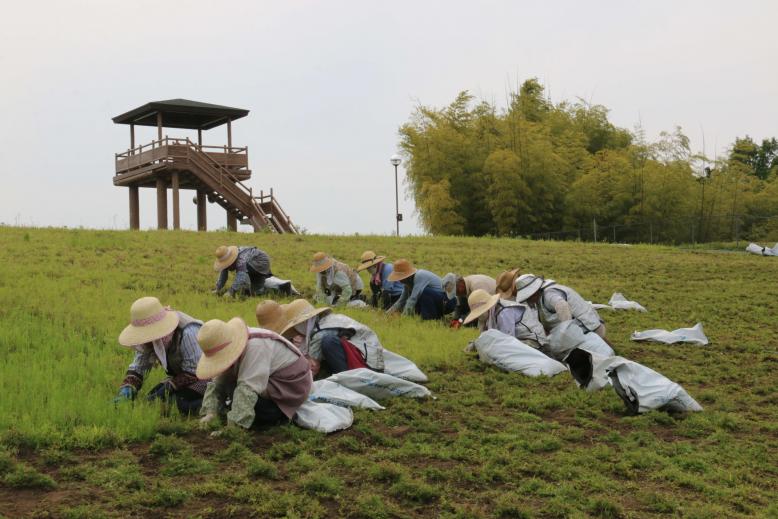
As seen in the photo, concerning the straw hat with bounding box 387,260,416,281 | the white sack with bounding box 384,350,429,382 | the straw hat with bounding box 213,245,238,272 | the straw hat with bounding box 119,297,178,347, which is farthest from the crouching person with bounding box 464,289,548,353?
the straw hat with bounding box 213,245,238,272

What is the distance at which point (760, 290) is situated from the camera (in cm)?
1670

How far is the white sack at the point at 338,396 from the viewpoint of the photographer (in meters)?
6.75

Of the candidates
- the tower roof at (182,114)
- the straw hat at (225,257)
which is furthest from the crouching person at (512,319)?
the tower roof at (182,114)

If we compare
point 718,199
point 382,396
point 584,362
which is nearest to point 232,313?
point 382,396

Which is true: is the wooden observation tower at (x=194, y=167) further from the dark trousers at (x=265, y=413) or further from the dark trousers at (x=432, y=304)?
the dark trousers at (x=265, y=413)

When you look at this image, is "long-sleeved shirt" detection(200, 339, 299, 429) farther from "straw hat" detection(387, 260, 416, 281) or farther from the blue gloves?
"straw hat" detection(387, 260, 416, 281)

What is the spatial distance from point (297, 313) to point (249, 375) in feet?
5.35

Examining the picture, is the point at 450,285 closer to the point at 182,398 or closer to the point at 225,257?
the point at 225,257

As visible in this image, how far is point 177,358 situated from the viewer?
6.59 meters

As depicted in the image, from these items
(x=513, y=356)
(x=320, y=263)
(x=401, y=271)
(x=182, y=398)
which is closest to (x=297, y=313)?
(x=182, y=398)

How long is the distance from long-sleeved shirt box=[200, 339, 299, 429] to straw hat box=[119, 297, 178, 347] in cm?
57

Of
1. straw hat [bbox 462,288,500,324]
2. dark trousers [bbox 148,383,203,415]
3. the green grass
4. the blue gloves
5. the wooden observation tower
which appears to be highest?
the wooden observation tower

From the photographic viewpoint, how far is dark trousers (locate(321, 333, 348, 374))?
24.4ft

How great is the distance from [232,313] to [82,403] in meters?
4.80
